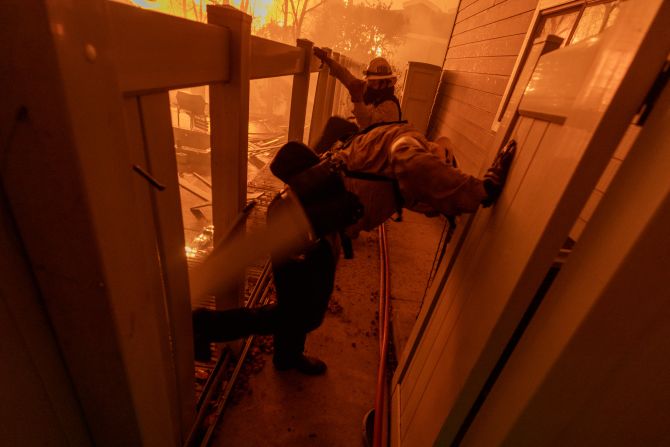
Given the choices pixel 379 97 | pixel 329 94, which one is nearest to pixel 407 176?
pixel 379 97

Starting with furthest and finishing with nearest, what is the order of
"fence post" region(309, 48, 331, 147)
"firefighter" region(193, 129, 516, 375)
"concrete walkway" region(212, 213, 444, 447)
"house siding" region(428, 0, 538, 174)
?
1. "fence post" region(309, 48, 331, 147)
2. "house siding" region(428, 0, 538, 174)
3. "concrete walkway" region(212, 213, 444, 447)
4. "firefighter" region(193, 129, 516, 375)

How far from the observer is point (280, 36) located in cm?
1811

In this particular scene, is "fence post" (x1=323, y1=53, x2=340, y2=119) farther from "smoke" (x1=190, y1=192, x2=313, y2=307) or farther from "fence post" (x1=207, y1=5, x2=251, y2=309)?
"fence post" (x1=207, y1=5, x2=251, y2=309)

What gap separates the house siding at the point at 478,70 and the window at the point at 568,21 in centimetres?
27

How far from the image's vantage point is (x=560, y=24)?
10.6ft

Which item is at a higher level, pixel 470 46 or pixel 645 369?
pixel 470 46

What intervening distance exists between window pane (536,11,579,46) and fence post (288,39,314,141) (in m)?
2.32

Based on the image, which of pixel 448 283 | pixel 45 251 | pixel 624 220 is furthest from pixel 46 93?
pixel 448 283

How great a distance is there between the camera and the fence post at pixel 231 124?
1492mm

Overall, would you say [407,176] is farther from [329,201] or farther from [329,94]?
[329,94]

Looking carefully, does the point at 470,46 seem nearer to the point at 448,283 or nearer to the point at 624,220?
the point at 448,283

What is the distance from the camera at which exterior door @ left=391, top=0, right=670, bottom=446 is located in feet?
2.31

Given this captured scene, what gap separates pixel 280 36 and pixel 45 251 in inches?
812

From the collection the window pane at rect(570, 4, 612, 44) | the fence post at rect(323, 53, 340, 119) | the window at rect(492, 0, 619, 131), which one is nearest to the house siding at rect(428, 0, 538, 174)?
the window at rect(492, 0, 619, 131)
